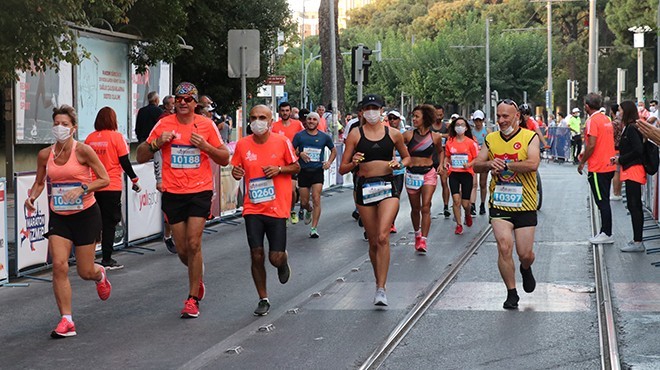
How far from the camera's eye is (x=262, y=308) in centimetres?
1020

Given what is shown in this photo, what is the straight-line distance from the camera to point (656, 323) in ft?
31.7

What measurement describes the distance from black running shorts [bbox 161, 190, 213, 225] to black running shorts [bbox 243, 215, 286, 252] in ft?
1.28

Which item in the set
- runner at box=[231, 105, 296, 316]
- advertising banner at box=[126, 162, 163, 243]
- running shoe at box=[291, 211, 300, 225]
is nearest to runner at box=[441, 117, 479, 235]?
running shoe at box=[291, 211, 300, 225]

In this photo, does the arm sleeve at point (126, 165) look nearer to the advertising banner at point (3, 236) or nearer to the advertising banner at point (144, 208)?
the advertising banner at point (3, 236)

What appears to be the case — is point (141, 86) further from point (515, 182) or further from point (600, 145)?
point (515, 182)

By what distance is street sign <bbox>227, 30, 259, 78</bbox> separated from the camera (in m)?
20.7

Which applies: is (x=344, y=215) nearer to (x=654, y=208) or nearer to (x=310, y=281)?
(x=654, y=208)

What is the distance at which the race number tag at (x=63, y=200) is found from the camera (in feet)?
30.9

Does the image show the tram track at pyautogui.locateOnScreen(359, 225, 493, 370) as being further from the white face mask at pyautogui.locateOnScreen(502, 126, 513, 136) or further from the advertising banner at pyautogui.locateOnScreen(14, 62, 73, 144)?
the advertising banner at pyautogui.locateOnScreen(14, 62, 73, 144)

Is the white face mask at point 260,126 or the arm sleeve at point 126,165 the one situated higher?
the white face mask at point 260,126

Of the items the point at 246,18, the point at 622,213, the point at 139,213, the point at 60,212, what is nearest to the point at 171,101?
the point at 139,213

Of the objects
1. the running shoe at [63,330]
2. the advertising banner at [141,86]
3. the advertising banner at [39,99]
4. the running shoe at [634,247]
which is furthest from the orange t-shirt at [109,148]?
the advertising banner at [141,86]

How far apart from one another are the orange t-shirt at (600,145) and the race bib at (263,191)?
6303 millimetres

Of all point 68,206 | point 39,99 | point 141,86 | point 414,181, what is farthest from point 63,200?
point 141,86
